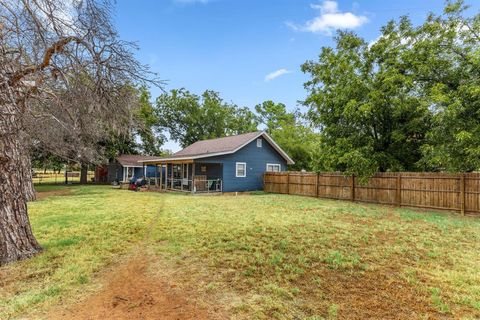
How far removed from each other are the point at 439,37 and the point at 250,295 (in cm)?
1293

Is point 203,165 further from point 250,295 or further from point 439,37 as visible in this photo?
point 250,295

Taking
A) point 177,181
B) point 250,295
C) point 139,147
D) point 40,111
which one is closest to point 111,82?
point 40,111

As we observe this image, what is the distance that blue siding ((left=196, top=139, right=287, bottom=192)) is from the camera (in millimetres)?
18891

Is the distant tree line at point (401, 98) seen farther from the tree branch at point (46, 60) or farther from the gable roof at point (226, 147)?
the gable roof at point (226, 147)

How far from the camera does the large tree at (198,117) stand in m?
35.4

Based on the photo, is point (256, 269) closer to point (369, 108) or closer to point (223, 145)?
point (369, 108)

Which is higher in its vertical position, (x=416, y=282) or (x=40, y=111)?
(x=40, y=111)

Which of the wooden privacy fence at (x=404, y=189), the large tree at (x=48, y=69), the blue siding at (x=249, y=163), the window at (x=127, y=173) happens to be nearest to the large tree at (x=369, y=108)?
the wooden privacy fence at (x=404, y=189)

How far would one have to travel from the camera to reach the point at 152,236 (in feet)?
21.1

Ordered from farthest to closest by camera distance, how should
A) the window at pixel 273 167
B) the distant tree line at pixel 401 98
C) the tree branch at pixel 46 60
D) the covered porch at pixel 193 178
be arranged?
the window at pixel 273 167 < the covered porch at pixel 193 178 < the distant tree line at pixel 401 98 < the tree branch at pixel 46 60

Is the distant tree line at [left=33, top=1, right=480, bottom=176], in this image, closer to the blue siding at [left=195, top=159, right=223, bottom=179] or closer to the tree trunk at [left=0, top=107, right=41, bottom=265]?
the tree trunk at [left=0, top=107, right=41, bottom=265]

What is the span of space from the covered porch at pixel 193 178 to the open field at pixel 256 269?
10.4 m

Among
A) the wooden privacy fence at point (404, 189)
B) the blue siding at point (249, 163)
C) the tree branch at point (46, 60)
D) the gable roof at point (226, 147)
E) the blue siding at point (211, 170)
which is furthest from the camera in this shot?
the blue siding at point (211, 170)

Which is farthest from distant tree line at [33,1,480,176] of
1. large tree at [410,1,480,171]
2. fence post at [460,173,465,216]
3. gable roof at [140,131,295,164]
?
gable roof at [140,131,295,164]
